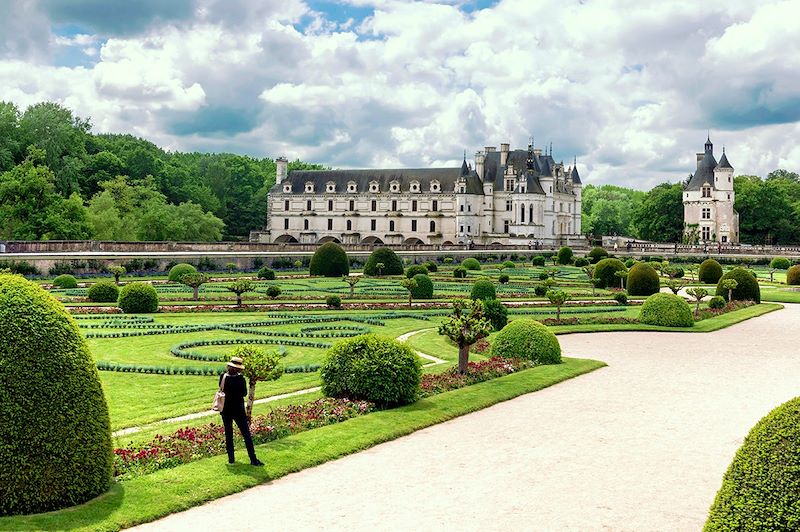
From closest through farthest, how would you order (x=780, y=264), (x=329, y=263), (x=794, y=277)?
(x=329, y=263) → (x=794, y=277) → (x=780, y=264)

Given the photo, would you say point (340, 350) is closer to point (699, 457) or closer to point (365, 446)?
→ point (365, 446)

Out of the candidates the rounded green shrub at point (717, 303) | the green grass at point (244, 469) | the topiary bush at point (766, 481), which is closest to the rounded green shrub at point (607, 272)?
the rounded green shrub at point (717, 303)

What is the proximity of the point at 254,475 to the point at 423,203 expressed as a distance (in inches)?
3348

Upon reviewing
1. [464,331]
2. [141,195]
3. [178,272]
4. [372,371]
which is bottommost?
[372,371]

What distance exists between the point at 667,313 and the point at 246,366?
56.6 ft

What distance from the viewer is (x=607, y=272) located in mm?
40188

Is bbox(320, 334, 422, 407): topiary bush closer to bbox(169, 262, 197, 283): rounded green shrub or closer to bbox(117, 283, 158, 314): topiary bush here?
bbox(117, 283, 158, 314): topiary bush

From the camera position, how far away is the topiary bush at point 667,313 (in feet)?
81.1

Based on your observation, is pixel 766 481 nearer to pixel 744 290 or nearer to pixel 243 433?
pixel 243 433

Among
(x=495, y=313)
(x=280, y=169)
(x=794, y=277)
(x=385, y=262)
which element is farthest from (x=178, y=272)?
(x=280, y=169)

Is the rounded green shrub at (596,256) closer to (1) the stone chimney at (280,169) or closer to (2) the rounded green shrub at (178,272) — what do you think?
(2) the rounded green shrub at (178,272)

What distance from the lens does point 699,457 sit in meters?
10.3

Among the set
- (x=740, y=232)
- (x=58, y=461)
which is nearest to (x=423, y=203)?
(x=740, y=232)

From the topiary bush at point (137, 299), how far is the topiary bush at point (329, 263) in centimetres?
1837
